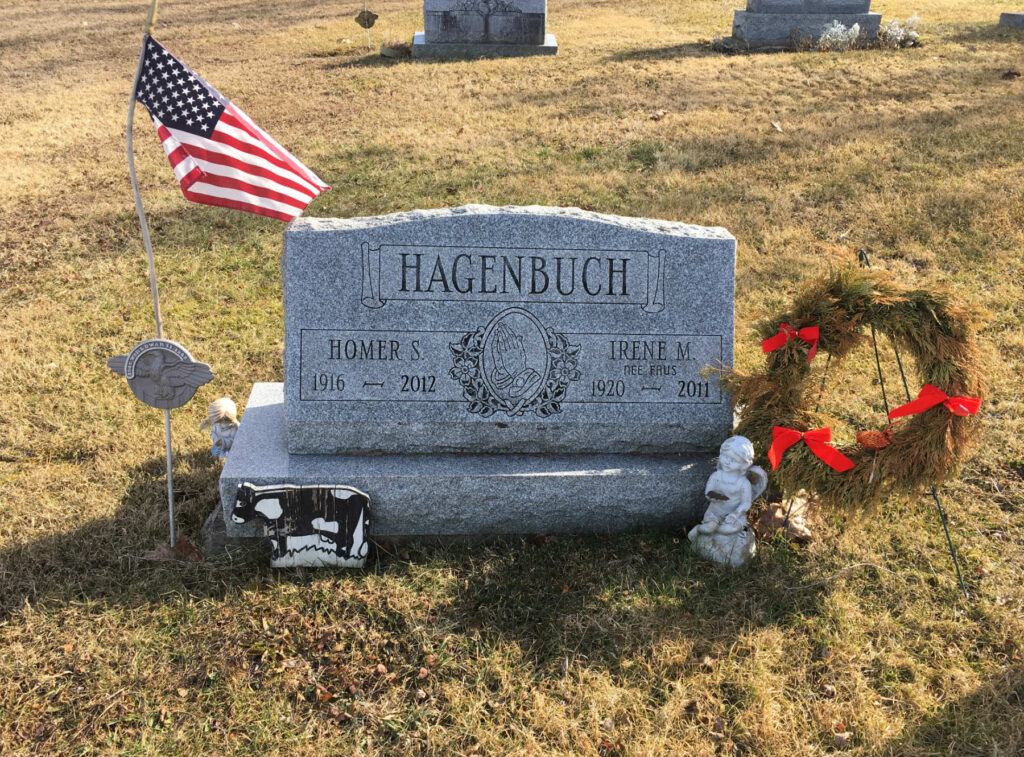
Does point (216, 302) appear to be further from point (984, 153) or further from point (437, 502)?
point (984, 153)

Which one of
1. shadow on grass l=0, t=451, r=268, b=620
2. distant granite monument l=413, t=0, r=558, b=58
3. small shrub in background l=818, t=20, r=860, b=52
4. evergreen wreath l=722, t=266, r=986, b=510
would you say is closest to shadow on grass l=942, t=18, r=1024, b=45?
small shrub in background l=818, t=20, r=860, b=52

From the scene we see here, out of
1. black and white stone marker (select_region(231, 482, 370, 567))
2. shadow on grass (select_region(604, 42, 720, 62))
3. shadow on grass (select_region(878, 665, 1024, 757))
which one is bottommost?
shadow on grass (select_region(878, 665, 1024, 757))

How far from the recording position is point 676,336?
15.8 feet

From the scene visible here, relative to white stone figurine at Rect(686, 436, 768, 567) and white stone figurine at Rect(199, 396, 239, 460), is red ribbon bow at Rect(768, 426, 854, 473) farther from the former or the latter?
white stone figurine at Rect(199, 396, 239, 460)

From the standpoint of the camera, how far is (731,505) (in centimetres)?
443

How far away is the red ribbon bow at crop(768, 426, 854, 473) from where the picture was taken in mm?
4316

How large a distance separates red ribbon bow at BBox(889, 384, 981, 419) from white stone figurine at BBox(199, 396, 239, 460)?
12.6 ft

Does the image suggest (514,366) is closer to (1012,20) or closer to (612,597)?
(612,597)

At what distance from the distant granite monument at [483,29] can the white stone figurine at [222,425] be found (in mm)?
11842

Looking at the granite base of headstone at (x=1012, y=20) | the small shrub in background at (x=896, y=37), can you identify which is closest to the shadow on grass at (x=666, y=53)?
the small shrub in background at (x=896, y=37)

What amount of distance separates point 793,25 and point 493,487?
13.5m

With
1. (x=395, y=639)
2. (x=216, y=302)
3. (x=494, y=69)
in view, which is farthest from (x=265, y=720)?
(x=494, y=69)

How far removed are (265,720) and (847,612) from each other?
2.95m

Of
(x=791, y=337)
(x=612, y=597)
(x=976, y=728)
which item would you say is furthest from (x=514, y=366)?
(x=976, y=728)
